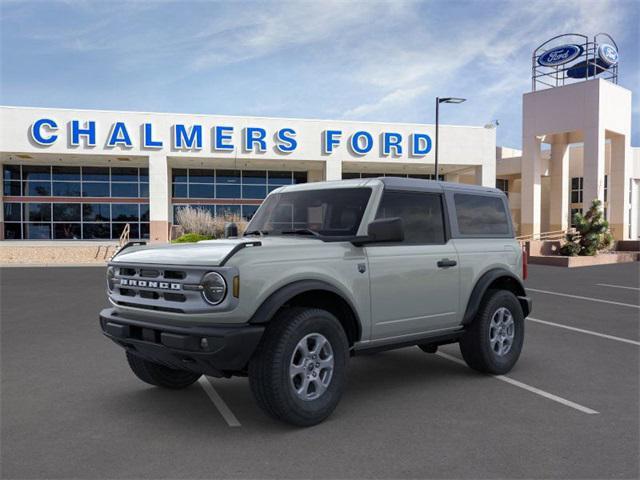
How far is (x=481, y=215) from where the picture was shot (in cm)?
637

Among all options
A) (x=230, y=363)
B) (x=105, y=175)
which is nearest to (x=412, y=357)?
(x=230, y=363)

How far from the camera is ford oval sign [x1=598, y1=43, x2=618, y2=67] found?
32.4m

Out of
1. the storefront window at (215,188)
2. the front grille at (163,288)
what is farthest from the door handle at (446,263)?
the storefront window at (215,188)

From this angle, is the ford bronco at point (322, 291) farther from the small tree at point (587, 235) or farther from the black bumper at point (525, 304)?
the small tree at point (587, 235)

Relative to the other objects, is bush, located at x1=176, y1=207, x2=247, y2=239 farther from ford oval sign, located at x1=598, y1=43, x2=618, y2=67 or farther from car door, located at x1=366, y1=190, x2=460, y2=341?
ford oval sign, located at x1=598, y1=43, x2=618, y2=67

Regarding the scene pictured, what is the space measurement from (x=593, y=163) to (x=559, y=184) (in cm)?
324

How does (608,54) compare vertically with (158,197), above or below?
above

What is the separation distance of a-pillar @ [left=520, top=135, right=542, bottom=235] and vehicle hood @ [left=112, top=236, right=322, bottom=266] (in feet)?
99.7

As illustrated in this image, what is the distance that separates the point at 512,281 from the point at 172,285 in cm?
396

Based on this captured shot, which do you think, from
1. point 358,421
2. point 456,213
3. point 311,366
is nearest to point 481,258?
point 456,213

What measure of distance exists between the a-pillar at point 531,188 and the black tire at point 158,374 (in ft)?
99.0

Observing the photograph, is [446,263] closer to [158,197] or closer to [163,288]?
[163,288]

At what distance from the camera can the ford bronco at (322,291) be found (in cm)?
423

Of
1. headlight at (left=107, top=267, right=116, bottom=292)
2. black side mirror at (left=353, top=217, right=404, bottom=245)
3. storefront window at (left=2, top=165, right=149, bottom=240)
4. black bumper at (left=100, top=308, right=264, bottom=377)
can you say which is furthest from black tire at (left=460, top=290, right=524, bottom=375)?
storefront window at (left=2, top=165, right=149, bottom=240)
